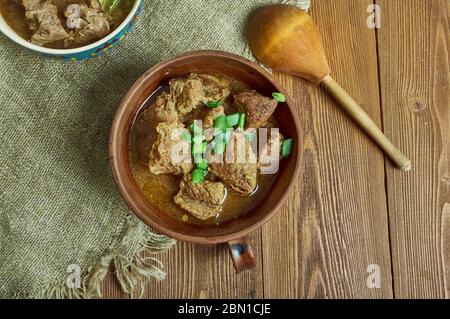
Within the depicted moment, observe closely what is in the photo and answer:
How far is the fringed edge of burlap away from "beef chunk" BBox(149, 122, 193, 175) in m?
0.24

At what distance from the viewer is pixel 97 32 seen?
1.44m

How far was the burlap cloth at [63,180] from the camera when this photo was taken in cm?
154

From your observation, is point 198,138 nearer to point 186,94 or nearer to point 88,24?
point 186,94

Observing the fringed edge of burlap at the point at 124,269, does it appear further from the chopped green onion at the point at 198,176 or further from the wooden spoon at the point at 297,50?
the wooden spoon at the point at 297,50

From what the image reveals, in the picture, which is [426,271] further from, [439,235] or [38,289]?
[38,289]

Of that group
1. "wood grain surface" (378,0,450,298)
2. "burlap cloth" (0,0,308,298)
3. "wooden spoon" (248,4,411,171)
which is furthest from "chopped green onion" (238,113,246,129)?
"wood grain surface" (378,0,450,298)

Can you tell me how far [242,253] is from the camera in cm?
143

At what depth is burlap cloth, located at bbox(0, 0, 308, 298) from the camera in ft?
5.04

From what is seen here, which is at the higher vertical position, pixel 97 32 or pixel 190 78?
pixel 97 32

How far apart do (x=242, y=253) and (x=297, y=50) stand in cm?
60

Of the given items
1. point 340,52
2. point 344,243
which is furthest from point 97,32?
point 344,243

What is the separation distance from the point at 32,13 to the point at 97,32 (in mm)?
178

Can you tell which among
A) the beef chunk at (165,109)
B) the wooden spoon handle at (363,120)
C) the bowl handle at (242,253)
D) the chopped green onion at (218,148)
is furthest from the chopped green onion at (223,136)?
the wooden spoon handle at (363,120)
